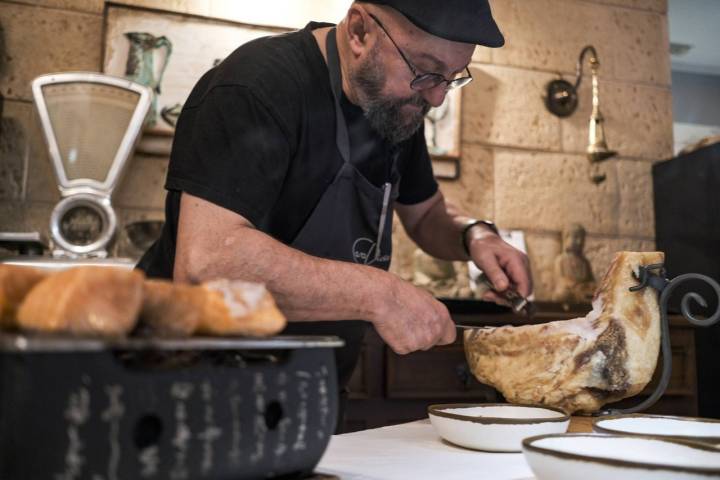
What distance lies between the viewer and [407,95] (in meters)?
1.80

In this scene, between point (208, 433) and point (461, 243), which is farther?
point (461, 243)

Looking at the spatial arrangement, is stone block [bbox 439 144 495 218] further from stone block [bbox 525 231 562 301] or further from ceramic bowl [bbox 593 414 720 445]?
ceramic bowl [bbox 593 414 720 445]

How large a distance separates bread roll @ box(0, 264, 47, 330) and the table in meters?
0.45

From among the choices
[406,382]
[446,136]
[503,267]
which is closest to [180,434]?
[503,267]

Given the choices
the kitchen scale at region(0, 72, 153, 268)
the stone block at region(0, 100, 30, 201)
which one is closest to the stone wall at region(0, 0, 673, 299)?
the stone block at region(0, 100, 30, 201)

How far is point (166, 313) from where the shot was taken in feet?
2.11

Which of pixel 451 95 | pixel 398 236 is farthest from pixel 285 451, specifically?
pixel 451 95

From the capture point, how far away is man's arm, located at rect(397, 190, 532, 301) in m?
1.90

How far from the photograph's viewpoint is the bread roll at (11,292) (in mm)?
622

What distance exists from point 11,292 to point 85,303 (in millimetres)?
113

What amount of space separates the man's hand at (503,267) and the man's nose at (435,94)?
0.45 m

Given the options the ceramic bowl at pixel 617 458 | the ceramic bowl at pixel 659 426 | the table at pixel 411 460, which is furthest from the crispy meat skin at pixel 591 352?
the ceramic bowl at pixel 617 458

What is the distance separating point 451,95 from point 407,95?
1.83 metres

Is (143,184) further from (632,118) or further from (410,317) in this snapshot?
(632,118)
